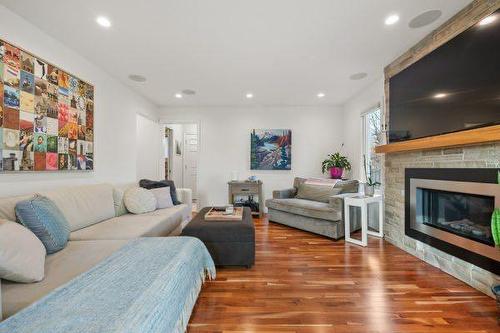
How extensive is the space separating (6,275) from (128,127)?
9.88 feet

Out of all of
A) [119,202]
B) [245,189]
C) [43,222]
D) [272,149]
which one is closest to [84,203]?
[119,202]

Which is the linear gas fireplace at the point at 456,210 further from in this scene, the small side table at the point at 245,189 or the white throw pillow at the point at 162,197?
the white throw pillow at the point at 162,197

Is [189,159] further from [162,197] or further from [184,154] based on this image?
[162,197]

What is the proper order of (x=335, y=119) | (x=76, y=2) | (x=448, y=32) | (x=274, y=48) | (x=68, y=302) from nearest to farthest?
(x=68, y=302) → (x=76, y=2) → (x=448, y=32) → (x=274, y=48) → (x=335, y=119)

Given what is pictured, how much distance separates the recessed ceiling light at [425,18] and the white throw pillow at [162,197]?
349 cm


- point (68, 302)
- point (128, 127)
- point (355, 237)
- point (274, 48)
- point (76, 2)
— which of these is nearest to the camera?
point (68, 302)

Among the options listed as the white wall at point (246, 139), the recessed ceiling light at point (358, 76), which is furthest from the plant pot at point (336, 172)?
the recessed ceiling light at point (358, 76)

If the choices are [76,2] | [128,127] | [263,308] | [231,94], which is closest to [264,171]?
[231,94]

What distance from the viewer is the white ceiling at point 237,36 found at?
1.89 metres

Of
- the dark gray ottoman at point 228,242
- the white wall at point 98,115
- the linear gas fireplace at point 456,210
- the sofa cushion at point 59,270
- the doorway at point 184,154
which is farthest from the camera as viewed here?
the doorway at point 184,154

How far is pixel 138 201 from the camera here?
2.93m

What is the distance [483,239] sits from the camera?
1.86 m

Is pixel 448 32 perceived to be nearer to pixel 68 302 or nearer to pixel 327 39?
pixel 327 39

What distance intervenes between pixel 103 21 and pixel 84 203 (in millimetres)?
1790
